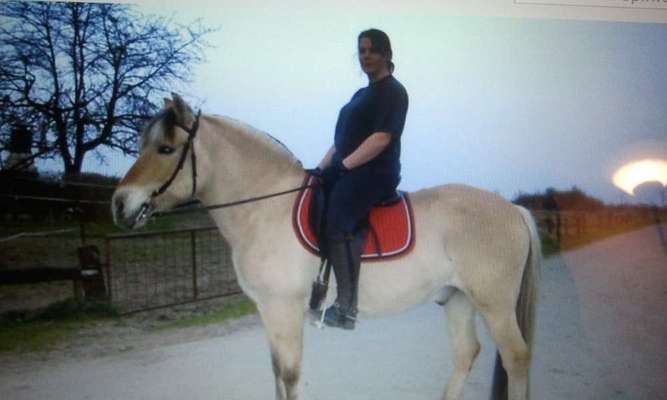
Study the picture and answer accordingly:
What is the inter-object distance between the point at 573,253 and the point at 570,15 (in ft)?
3.84

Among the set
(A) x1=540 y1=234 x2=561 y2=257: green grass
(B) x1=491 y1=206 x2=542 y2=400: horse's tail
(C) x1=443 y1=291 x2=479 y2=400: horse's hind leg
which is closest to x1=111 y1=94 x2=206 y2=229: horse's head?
(C) x1=443 y1=291 x2=479 y2=400: horse's hind leg

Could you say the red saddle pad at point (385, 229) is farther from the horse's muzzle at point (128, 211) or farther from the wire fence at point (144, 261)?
the horse's muzzle at point (128, 211)

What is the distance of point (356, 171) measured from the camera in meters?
2.17

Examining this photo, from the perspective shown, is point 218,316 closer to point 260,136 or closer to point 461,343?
point 260,136

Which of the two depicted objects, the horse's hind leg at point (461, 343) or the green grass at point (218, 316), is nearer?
the green grass at point (218, 316)

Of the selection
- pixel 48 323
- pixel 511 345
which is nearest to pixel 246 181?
pixel 48 323

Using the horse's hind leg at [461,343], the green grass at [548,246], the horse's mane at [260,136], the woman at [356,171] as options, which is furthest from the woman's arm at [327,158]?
the green grass at [548,246]

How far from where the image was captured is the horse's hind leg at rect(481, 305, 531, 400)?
7.50 feet

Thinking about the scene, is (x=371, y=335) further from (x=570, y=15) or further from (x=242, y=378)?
(x=570, y=15)

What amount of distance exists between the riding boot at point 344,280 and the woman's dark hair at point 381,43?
31.5 inches

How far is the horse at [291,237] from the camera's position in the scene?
2.08 meters

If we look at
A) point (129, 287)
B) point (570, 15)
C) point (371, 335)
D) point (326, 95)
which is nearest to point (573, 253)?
point (371, 335)

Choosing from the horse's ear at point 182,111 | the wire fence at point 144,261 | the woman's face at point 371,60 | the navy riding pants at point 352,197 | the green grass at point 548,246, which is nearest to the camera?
the horse's ear at point 182,111

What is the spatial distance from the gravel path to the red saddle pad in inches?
14.9
